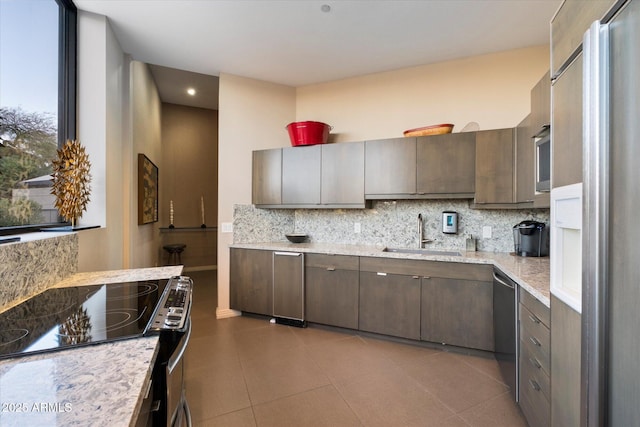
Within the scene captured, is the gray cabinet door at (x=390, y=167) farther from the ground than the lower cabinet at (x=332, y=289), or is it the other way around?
the gray cabinet door at (x=390, y=167)

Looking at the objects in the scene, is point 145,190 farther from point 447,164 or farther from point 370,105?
point 447,164

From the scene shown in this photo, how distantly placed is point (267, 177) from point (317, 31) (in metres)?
1.69

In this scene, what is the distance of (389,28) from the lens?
9.01 feet

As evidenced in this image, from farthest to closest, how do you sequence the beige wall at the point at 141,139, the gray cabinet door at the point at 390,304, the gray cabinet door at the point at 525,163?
the beige wall at the point at 141,139, the gray cabinet door at the point at 390,304, the gray cabinet door at the point at 525,163

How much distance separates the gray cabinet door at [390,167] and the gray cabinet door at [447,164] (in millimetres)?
80

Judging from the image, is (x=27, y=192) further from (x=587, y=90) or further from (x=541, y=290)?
(x=541, y=290)

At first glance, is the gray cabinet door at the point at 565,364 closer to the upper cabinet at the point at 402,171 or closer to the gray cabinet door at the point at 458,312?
the gray cabinet door at the point at 458,312

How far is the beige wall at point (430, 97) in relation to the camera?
307 cm

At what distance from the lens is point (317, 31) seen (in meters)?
2.79

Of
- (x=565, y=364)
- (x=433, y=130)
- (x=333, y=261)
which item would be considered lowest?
(x=565, y=364)

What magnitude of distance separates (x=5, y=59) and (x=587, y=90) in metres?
2.81

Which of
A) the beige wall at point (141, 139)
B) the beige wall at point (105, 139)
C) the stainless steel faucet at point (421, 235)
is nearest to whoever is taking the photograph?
the beige wall at point (105, 139)

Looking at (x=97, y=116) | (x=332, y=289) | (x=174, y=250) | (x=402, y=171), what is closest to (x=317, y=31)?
(x=402, y=171)

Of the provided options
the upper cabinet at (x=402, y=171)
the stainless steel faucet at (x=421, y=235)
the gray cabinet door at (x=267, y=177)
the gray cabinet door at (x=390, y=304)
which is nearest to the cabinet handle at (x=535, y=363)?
the gray cabinet door at (x=390, y=304)
